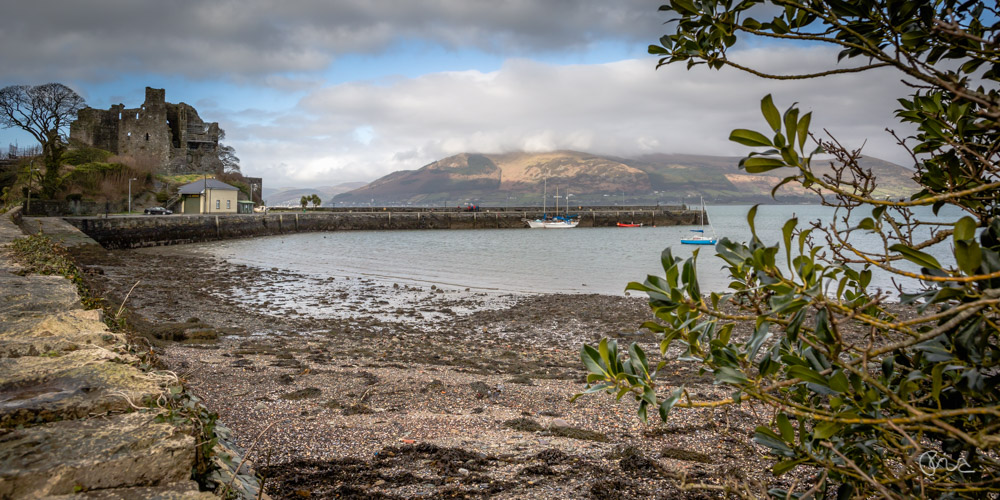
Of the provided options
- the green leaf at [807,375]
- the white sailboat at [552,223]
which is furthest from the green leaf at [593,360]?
the white sailboat at [552,223]

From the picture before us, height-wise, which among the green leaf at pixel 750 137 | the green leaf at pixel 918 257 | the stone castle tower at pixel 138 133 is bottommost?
the green leaf at pixel 918 257

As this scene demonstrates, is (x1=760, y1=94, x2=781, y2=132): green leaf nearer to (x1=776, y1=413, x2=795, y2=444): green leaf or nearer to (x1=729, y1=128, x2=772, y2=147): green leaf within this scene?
(x1=729, y1=128, x2=772, y2=147): green leaf

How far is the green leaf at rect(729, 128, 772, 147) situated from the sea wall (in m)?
40.0

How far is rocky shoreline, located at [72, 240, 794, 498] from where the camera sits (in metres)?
4.12

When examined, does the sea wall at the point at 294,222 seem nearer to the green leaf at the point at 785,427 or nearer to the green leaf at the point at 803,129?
the green leaf at the point at 785,427

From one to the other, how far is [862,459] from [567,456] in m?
3.01

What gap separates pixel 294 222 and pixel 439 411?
58.6 meters

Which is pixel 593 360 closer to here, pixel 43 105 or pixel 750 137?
pixel 750 137

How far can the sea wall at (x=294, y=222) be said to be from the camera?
35750 mm

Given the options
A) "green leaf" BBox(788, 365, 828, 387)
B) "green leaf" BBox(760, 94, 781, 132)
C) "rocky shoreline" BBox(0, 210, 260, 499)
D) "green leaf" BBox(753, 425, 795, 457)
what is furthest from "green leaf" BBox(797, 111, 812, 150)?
"rocky shoreline" BBox(0, 210, 260, 499)

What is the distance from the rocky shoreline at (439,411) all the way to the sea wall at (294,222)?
80.3 feet

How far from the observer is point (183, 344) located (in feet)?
32.2

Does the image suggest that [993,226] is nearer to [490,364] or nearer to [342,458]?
[342,458]

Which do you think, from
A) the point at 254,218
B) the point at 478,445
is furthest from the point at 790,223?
the point at 254,218
